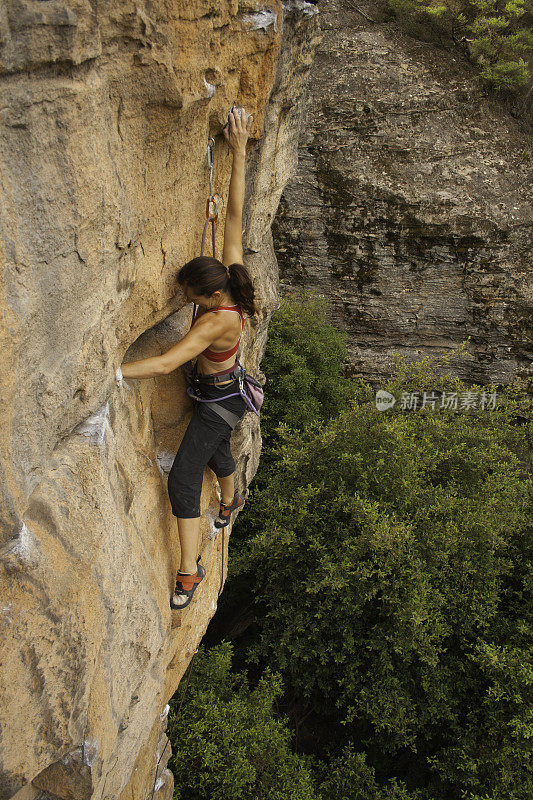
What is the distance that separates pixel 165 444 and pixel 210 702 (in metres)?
4.81

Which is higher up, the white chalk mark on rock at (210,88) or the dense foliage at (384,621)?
the white chalk mark on rock at (210,88)

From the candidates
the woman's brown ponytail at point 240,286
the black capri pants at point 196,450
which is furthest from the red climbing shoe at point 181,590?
the woman's brown ponytail at point 240,286

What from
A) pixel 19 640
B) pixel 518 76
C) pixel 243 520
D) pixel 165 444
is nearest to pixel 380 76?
pixel 518 76

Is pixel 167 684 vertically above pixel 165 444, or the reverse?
pixel 165 444

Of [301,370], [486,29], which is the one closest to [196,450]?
[301,370]

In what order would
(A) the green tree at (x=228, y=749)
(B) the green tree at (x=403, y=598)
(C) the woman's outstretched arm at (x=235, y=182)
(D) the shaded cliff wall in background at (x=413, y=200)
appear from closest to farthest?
(C) the woman's outstretched arm at (x=235, y=182) < (A) the green tree at (x=228, y=749) < (B) the green tree at (x=403, y=598) < (D) the shaded cliff wall in background at (x=413, y=200)

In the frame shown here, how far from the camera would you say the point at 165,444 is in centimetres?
460

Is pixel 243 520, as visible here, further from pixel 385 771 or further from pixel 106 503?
pixel 106 503

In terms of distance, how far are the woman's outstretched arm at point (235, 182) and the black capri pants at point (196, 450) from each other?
108cm

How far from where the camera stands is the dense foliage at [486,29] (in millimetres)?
13781

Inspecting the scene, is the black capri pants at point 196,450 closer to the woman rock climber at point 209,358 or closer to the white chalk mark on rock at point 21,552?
the woman rock climber at point 209,358

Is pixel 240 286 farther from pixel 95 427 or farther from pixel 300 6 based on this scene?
pixel 300 6

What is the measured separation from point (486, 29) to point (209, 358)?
14690mm

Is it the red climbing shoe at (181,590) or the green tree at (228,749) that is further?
the green tree at (228,749)
